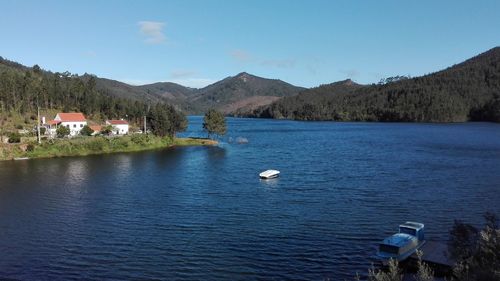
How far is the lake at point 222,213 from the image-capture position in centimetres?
3628

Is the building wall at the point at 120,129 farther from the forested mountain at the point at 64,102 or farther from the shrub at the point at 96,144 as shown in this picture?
the shrub at the point at 96,144

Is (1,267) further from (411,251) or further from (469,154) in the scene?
(469,154)

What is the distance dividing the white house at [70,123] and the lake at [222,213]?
4006 cm

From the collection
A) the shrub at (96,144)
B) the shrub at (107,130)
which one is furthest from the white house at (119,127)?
the shrub at (96,144)

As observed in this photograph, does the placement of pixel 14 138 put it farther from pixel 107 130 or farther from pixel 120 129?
pixel 120 129

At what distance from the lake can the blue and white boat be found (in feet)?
6.35

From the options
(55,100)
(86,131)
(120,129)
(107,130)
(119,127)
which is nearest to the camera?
(86,131)

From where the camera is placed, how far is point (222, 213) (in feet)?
172

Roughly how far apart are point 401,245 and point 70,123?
126440 mm

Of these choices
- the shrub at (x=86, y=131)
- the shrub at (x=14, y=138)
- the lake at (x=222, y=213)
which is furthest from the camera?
the shrub at (x=86, y=131)

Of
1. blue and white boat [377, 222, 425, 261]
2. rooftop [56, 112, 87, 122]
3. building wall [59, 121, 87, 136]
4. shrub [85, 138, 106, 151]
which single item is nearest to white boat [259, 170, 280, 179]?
blue and white boat [377, 222, 425, 261]

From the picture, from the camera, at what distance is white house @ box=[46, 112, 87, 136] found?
5400 inches

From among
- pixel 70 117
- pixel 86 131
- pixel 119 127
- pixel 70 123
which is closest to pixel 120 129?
pixel 119 127

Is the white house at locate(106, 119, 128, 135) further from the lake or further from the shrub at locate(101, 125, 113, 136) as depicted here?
the lake
